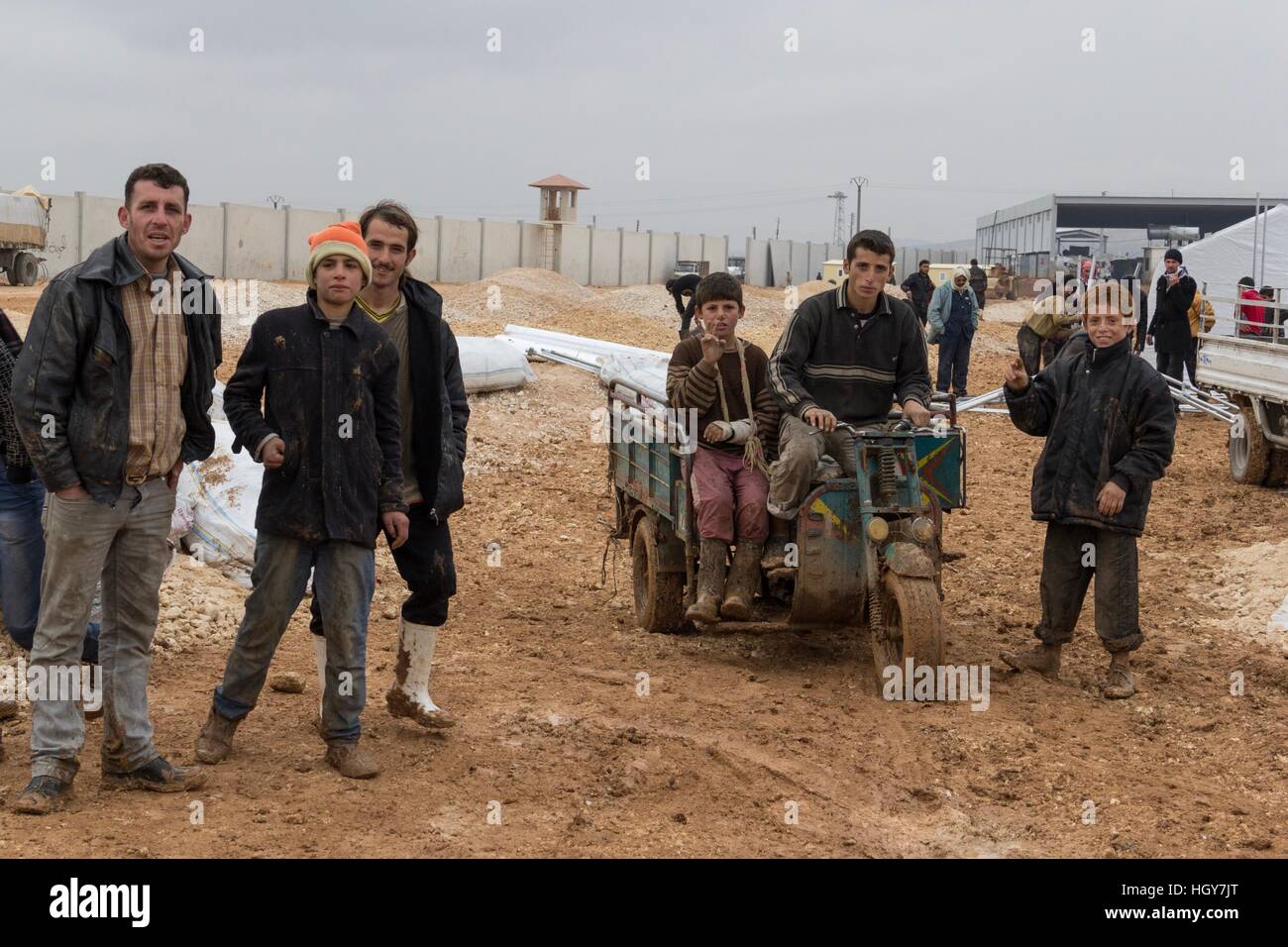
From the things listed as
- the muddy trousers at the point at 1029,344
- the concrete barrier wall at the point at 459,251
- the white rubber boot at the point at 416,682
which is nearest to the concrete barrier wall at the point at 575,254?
the concrete barrier wall at the point at 459,251

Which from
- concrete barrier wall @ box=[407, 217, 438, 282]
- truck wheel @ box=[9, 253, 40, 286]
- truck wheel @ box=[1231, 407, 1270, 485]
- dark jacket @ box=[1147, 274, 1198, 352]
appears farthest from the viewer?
concrete barrier wall @ box=[407, 217, 438, 282]

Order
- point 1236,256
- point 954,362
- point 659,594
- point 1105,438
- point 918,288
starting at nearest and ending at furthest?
point 1105,438 < point 659,594 < point 954,362 < point 918,288 < point 1236,256

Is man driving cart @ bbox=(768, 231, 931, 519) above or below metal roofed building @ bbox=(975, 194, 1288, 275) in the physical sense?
below

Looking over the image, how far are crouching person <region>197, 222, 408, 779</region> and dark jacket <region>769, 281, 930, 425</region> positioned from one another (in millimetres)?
2570

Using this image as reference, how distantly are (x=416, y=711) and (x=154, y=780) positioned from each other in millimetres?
1217

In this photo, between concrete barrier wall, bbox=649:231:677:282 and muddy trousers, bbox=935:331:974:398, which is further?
concrete barrier wall, bbox=649:231:677:282

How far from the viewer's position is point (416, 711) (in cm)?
599

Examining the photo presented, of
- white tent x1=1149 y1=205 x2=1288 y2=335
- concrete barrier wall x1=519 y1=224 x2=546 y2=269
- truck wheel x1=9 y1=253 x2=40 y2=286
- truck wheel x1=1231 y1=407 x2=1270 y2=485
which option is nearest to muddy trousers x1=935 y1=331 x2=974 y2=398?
truck wheel x1=1231 y1=407 x2=1270 y2=485

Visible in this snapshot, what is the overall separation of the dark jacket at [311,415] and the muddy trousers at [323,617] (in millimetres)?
118

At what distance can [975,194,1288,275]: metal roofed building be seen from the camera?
70938 mm

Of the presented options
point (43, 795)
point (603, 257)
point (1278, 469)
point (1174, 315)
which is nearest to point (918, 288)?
point (1174, 315)

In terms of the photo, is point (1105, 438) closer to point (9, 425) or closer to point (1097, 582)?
point (1097, 582)

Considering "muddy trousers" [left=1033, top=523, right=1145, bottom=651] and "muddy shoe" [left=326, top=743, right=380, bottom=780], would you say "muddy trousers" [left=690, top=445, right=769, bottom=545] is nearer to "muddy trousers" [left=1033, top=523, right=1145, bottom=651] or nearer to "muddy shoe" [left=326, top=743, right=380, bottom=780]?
"muddy trousers" [left=1033, top=523, right=1145, bottom=651]
